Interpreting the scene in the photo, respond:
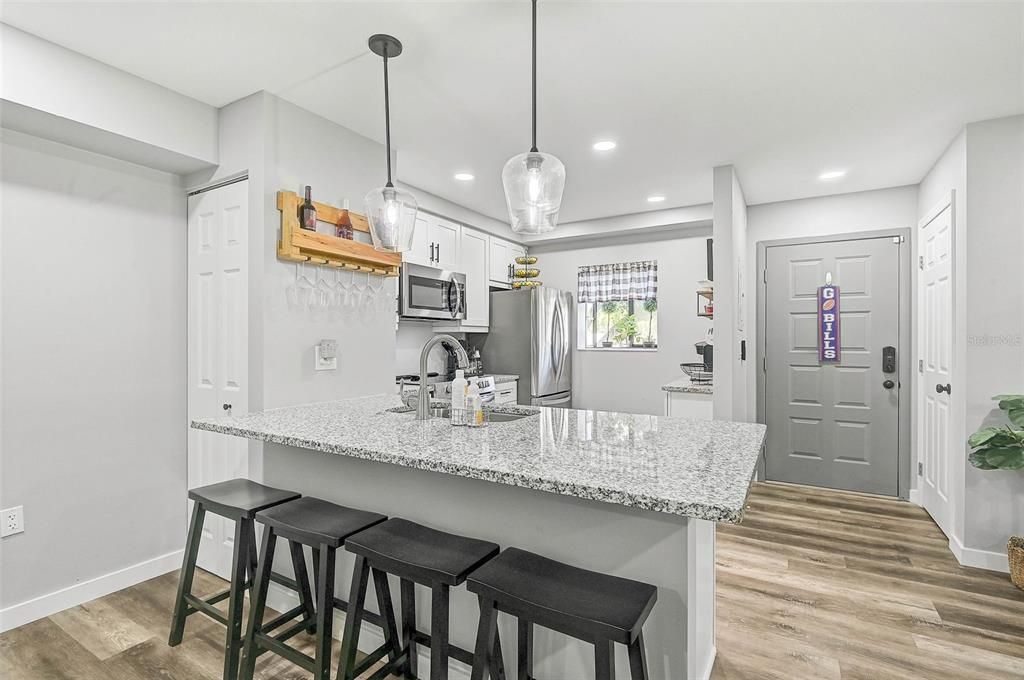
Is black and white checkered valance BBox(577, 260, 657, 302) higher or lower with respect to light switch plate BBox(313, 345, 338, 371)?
higher

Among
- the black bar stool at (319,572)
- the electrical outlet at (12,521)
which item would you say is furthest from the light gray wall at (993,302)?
the electrical outlet at (12,521)

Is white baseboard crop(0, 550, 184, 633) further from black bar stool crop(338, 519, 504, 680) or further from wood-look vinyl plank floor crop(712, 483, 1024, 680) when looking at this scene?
wood-look vinyl plank floor crop(712, 483, 1024, 680)

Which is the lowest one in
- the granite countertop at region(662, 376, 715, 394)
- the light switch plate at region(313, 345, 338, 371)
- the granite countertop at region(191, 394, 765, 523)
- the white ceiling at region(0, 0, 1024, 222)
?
the granite countertop at region(662, 376, 715, 394)

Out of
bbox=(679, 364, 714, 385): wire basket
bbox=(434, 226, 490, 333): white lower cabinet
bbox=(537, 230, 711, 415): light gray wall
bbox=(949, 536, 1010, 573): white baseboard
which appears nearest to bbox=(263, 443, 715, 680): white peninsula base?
bbox=(949, 536, 1010, 573): white baseboard

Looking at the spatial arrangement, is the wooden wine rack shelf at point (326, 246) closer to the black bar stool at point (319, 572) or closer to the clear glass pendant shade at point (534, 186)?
the clear glass pendant shade at point (534, 186)

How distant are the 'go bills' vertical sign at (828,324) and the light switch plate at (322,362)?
12.6 ft

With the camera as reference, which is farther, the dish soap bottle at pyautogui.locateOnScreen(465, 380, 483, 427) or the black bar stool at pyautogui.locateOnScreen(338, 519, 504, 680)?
the dish soap bottle at pyautogui.locateOnScreen(465, 380, 483, 427)

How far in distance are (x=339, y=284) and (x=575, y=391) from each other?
3145 mm

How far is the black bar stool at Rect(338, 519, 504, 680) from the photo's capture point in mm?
1392

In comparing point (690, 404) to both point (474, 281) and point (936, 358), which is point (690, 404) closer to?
point (936, 358)

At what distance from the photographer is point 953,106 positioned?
262 cm

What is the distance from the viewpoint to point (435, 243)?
4105 mm

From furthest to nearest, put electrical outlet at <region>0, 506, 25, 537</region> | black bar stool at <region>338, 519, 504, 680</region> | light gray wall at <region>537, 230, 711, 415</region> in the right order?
light gray wall at <region>537, 230, 711, 415</region> < electrical outlet at <region>0, 506, 25, 537</region> < black bar stool at <region>338, 519, 504, 680</region>

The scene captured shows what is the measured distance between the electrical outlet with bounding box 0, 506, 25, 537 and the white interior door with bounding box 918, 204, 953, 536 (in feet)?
15.7
